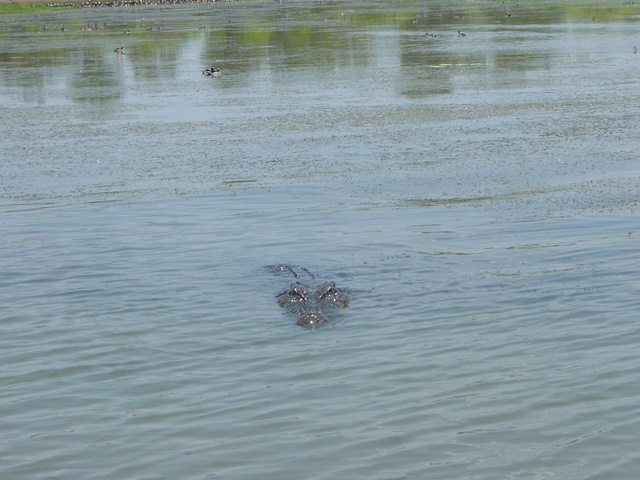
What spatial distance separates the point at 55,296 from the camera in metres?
9.71

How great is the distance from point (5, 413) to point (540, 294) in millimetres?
5275

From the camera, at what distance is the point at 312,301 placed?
8906mm

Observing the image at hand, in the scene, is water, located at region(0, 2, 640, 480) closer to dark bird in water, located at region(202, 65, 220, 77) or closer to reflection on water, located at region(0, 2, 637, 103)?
reflection on water, located at region(0, 2, 637, 103)

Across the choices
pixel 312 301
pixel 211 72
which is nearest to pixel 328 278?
pixel 312 301

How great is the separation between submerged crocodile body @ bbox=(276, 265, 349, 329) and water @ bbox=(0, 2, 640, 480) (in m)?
0.15

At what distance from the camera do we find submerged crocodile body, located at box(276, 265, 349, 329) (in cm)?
859

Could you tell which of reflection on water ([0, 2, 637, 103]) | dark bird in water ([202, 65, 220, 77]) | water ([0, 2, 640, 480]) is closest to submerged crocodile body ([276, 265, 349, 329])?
water ([0, 2, 640, 480])

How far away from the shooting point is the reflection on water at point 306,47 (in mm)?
25844

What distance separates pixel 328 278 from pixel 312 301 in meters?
1.02

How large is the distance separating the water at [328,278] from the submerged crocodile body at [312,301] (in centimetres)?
15

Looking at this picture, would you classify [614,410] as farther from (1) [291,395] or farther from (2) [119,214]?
(2) [119,214]

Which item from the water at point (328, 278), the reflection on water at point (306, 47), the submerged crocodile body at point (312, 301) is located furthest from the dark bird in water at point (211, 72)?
the submerged crocodile body at point (312, 301)

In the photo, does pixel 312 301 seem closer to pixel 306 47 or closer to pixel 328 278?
pixel 328 278

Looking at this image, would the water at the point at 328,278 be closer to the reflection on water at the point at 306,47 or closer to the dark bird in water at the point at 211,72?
the reflection on water at the point at 306,47
